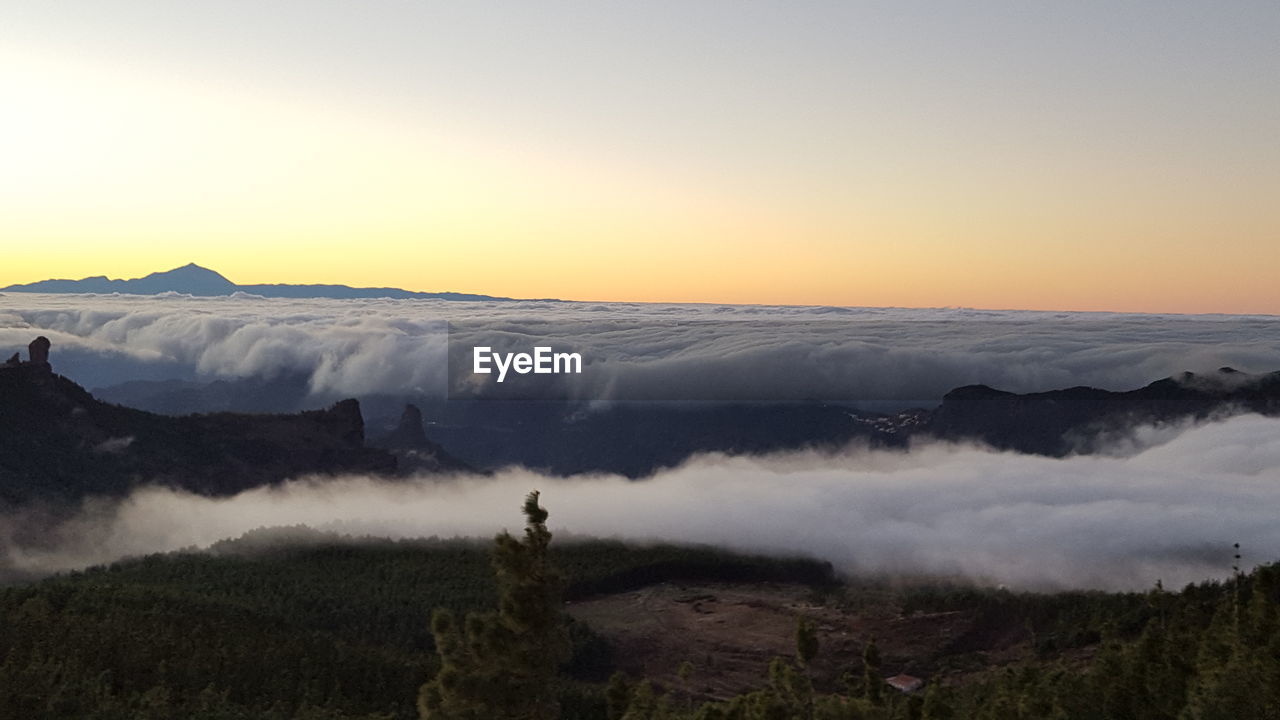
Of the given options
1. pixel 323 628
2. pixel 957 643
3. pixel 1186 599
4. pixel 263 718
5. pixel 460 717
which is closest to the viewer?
pixel 460 717

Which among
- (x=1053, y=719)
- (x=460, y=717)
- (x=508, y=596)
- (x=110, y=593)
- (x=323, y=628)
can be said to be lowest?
(x=323, y=628)

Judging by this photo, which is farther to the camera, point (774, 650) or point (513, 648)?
point (774, 650)

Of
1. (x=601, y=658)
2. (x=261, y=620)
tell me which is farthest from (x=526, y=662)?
(x=601, y=658)

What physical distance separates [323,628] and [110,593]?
105 ft

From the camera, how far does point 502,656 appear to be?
30.5 meters

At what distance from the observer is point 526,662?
30.6 m

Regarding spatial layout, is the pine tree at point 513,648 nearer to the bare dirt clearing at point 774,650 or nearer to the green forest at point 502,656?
the green forest at point 502,656

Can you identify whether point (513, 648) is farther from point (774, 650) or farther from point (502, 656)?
point (774, 650)

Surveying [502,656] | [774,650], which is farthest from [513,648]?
[774,650]

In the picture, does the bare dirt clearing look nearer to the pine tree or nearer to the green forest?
the green forest

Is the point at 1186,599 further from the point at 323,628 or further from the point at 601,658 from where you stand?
the point at 323,628

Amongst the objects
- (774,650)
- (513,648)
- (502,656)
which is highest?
(513,648)

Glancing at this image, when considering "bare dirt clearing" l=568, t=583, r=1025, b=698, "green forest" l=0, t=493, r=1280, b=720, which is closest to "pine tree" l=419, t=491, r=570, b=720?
"green forest" l=0, t=493, r=1280, b=720

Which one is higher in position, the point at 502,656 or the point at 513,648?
the point at 513,648
